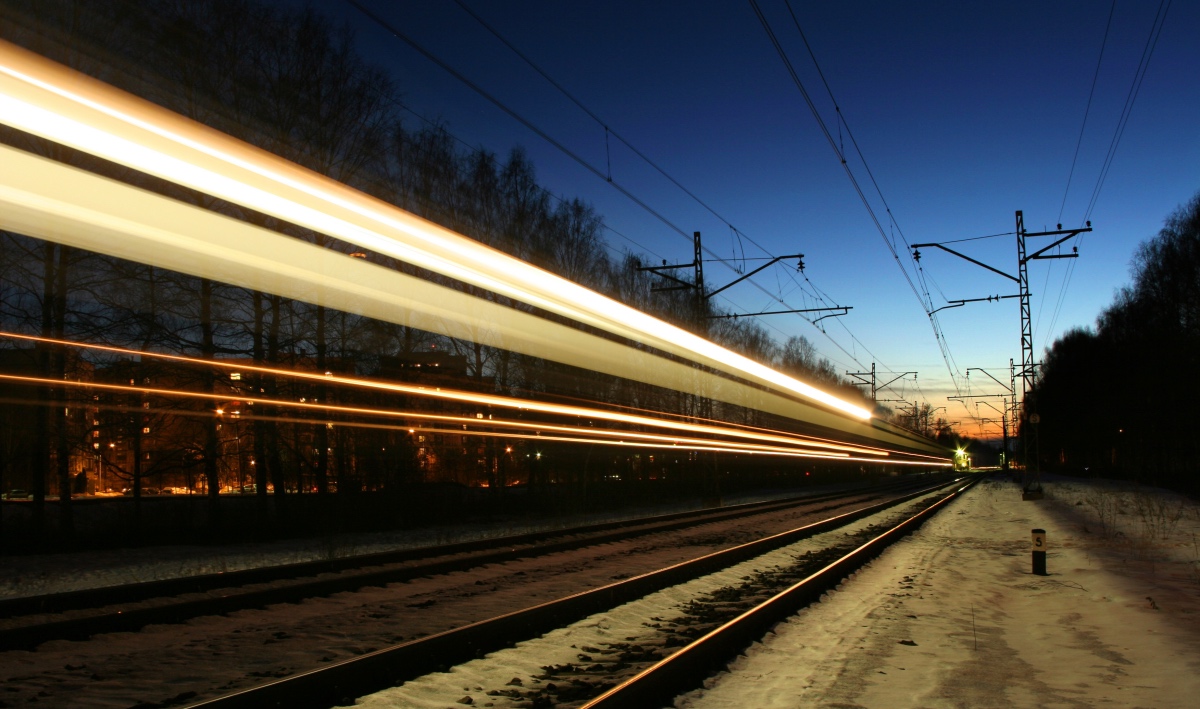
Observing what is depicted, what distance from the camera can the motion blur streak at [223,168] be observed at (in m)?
7.99

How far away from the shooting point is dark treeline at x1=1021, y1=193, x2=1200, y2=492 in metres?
45.3

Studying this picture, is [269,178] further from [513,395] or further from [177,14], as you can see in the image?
[513,395]

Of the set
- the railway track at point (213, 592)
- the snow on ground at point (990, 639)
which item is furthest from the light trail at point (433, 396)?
the snow on ground at point (990, 639)

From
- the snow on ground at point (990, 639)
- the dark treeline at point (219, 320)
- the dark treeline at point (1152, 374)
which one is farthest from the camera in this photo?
the dark treeline at point (1152, 374)

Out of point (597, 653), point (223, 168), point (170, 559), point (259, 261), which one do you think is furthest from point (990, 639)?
point (170, 559)

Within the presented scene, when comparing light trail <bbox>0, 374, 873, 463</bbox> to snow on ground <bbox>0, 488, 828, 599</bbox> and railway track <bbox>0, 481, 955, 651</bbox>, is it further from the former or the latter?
railway track <bbox>0, 481, 955, 651</bbox>

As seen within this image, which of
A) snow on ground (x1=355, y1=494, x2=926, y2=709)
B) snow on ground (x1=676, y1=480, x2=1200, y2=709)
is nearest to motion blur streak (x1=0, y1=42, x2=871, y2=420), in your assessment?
snow on ground (x1=355, y1=494, x2=926, y2=709)

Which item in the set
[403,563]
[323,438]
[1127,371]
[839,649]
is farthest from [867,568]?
[1127,371]

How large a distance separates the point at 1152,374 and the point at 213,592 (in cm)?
5350

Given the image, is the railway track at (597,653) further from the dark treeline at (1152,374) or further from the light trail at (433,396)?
the dark treeline at (1152,374)

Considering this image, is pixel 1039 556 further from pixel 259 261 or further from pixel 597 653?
pixel 259 261

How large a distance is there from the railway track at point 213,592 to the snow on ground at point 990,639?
5.73 meters

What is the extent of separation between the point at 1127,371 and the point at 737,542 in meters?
50.8

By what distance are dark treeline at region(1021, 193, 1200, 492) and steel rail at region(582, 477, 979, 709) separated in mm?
24840
